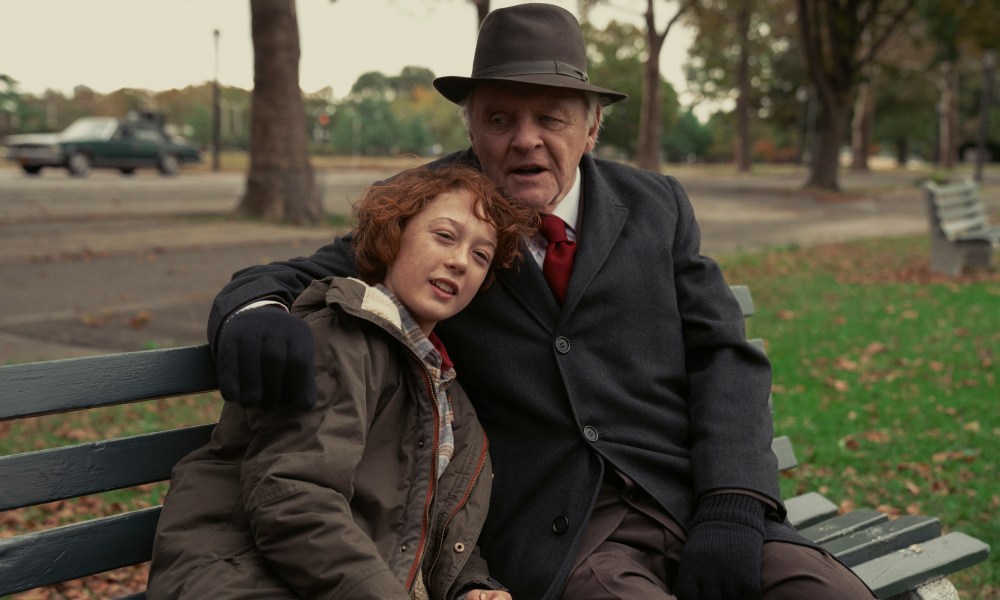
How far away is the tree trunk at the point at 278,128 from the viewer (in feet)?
50.9

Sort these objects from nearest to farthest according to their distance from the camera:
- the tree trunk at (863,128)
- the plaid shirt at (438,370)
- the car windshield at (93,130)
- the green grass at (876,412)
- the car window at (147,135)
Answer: the plaid shirt at (438,370), the green grass at (876,412), the car windshield at (93,130), the car window at (147,135), the tree trunk at (863,128)

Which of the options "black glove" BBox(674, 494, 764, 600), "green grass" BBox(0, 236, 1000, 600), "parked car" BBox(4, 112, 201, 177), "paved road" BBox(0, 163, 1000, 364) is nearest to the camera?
"black glove" BBox(674, 494, 764, 600)

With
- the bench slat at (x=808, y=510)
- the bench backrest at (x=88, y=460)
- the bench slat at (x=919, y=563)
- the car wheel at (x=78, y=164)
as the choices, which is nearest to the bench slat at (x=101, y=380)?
the bench backrest at (x=88, y=460)

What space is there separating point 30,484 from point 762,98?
59040 mm

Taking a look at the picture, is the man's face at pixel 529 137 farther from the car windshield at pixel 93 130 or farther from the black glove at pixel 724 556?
the car windshield at pixel 93 130

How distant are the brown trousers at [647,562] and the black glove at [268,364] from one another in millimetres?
851

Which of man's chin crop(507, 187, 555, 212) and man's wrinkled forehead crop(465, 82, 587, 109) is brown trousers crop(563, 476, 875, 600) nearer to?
man's chin crop(507, 187, 555, 212)

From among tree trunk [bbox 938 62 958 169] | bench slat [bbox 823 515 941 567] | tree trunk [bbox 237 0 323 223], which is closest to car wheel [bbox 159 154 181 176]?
tree trunk [bbox 237 0 323 223]

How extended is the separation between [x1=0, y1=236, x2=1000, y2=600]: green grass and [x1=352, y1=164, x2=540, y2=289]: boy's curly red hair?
2.33 metres

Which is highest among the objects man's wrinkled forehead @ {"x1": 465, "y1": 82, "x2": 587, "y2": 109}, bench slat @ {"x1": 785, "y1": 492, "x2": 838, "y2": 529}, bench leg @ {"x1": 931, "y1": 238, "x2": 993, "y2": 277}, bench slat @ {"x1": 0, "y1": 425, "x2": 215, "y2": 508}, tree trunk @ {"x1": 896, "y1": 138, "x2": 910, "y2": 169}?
tree trunk @ {"x1": 896, "y1": 138, "x2": 910, "y2": 169}

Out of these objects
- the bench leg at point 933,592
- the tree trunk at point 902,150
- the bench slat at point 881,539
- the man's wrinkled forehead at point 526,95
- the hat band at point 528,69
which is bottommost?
the bench leg at point 933,592

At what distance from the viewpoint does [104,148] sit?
29031 millimetres

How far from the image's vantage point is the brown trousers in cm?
236

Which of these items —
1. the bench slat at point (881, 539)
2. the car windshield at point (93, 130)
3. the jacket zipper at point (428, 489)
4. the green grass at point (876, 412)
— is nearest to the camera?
the jacket zipper at point (428, 489)
